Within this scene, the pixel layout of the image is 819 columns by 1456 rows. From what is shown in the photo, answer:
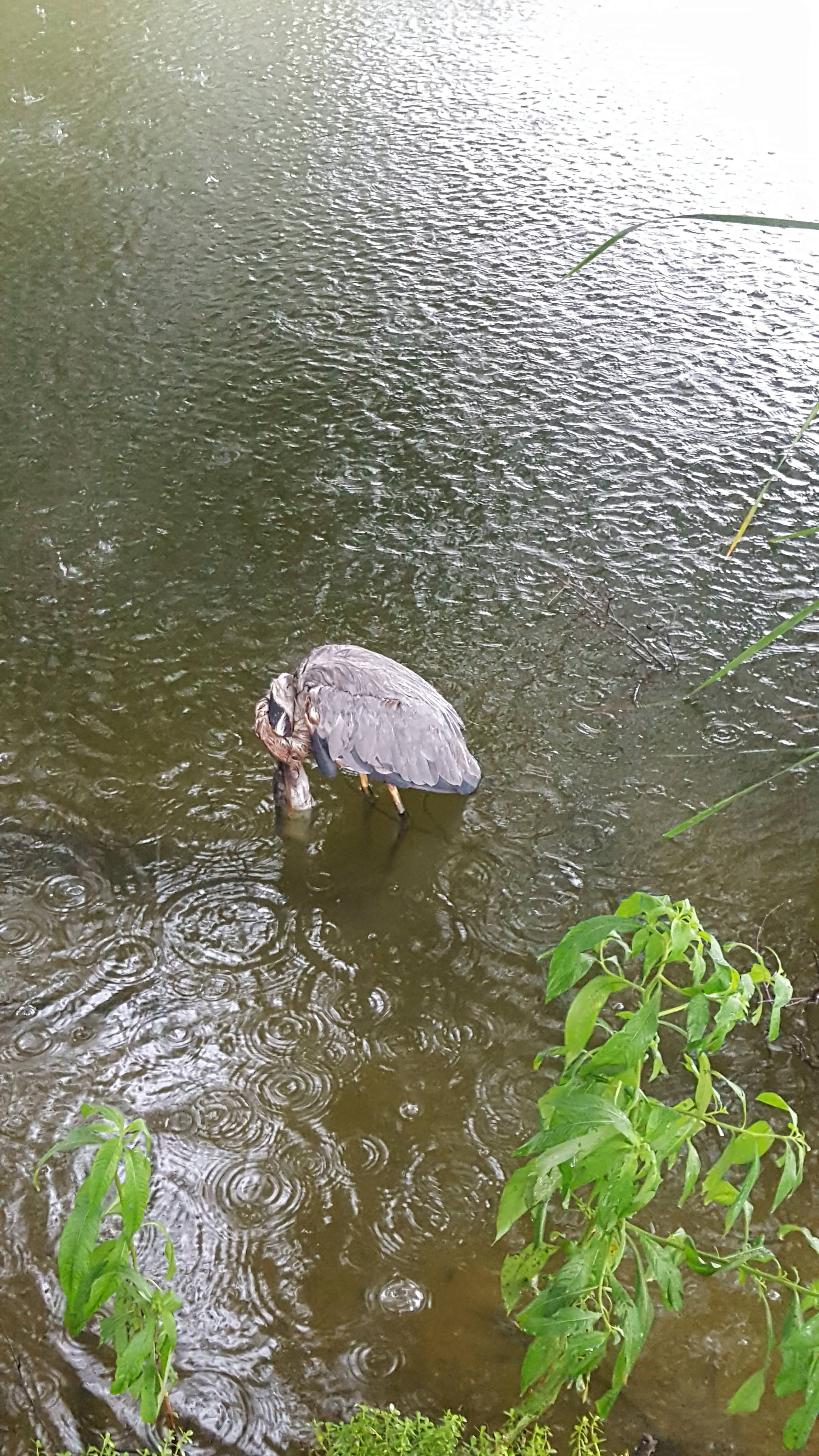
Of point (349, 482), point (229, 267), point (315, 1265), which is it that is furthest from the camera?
point (229, 267)

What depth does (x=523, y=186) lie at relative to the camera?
9805mm

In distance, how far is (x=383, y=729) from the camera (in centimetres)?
447

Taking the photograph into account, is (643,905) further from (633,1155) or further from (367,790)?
(367,790)

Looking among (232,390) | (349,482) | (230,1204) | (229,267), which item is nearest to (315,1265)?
(230,1204)

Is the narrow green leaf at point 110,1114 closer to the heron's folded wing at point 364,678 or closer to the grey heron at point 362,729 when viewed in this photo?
the grey heron at point 362,729

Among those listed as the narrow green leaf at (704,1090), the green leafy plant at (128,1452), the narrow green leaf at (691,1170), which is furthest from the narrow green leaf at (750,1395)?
the green leafy plant at (128,1452)

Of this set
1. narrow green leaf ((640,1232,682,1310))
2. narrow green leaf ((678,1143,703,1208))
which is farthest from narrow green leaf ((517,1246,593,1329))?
narrow green leaf ((678,1143,703,1208))

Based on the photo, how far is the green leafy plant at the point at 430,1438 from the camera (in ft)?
8.90

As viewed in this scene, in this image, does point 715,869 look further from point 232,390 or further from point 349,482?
point 232,390

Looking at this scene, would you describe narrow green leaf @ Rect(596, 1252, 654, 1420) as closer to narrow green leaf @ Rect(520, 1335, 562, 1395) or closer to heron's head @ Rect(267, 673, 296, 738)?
narrow green leaf @ Rect(520, 1335, 562, 1395)

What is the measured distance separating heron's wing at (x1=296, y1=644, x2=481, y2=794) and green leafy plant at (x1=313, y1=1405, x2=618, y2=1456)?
85.3 inches

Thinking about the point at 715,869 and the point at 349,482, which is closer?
the point at 715,869

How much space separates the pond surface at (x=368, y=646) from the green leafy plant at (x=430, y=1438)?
0.09 metres

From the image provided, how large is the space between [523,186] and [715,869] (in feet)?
23.9
